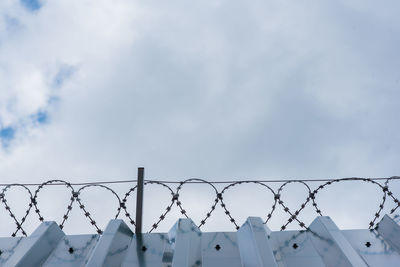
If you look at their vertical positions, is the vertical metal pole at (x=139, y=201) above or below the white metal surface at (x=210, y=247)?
above

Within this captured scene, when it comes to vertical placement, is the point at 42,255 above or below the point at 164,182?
below

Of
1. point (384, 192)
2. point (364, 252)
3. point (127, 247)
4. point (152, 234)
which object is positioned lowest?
point (364, 252)

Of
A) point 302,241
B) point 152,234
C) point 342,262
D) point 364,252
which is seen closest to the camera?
point 342,262

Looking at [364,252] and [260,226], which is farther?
[260,226]

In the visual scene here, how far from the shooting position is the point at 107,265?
10.8 feet

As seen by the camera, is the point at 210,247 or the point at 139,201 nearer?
the point at 210,247

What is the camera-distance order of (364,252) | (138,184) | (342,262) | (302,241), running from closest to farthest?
(342,262), (364,252), (302,241), (138,184)

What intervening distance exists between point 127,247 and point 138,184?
88 centimetres

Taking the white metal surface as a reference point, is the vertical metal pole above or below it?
above

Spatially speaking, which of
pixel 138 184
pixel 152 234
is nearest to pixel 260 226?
pixel 152 234

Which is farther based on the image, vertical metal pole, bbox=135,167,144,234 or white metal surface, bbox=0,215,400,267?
vertical metal pole, bbox=135,167,144,234

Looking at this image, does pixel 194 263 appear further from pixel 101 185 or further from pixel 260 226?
pixel 101 185

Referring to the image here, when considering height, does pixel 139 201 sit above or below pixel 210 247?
above

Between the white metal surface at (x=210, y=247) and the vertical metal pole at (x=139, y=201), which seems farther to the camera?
the vertical metal pole at (x=139, y=201)
